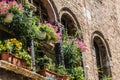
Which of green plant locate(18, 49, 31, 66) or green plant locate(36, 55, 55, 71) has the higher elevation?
green plant locate(18, 49, 31, 66)

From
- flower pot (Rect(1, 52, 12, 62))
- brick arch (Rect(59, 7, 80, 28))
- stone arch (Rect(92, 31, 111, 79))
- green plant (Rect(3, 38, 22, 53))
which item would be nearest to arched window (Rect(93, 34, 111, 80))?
stone arch (Rect(92, 31, 111, 79))

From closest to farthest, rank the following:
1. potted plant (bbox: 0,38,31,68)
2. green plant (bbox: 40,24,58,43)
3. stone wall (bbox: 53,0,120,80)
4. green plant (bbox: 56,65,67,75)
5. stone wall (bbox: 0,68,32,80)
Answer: stone wall (bbox: 0,68,32,80) → potted plant (bbox: 0,38,31,68) → green plant (bbox: 40,24,58,43) → green plant (bbox: 56,65,67,75) → stone wall (bbox: 53,0,120,80)

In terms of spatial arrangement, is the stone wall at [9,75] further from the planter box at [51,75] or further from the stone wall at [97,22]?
the stone wall at [97,22]

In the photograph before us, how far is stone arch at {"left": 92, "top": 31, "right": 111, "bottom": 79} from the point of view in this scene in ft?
40.2

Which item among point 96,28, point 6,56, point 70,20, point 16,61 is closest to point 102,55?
point 96,28

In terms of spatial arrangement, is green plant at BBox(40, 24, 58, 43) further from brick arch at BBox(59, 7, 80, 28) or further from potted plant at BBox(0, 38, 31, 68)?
brick arch at BBox(59, 7, 80, 28)

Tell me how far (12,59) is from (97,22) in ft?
18.0

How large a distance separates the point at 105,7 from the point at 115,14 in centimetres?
74

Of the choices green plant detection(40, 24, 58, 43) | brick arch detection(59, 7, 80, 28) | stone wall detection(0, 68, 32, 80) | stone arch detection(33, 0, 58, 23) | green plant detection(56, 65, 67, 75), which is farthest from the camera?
brick arch detection(59, 7, 80, 28)

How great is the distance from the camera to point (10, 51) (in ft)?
24.6

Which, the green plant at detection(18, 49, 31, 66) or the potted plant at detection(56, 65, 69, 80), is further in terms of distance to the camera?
the potted plant at detection(56, 65, 69, 80)

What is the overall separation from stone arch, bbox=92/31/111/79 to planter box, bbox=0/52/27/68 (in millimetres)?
4897

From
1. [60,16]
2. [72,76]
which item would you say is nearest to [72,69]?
[72,76]

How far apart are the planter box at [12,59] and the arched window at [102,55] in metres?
4.90
